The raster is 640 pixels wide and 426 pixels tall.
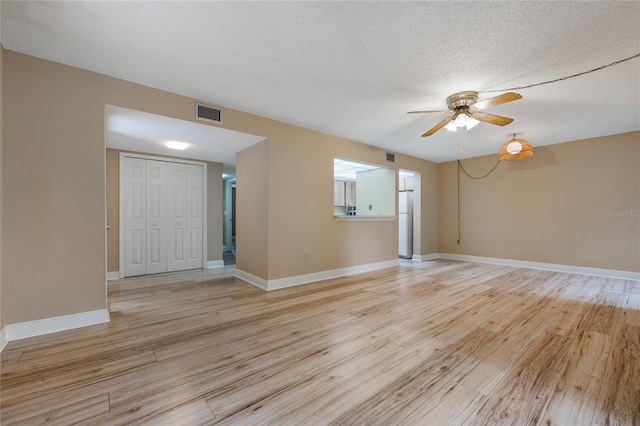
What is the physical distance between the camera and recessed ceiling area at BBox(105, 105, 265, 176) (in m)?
3.08

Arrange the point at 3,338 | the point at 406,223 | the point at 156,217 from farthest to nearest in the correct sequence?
1. the point at 406,223
2. the point at 156,217
3. the point at 3,338

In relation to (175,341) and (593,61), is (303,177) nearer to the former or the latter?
(175,341)

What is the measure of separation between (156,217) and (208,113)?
2.65 m

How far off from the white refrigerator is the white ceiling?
3489mm

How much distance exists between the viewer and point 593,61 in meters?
2.38

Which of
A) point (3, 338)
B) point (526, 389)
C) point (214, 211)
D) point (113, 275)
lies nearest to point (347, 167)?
point (214, 211)

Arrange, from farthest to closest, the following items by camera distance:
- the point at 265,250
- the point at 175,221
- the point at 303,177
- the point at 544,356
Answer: the point at 175,221 < the point at 303,177 < the point at 265,250 < the point at 544,356

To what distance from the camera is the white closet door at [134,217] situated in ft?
15.0

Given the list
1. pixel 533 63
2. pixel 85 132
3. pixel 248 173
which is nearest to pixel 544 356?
pixel 533 63

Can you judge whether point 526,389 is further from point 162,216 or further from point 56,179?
point 162,216

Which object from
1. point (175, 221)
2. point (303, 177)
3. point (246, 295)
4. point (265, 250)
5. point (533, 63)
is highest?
point (533, 63)

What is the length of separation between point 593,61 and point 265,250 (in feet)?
13.5

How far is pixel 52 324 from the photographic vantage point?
2408 millimetres

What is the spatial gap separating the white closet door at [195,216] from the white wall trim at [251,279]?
46.5 inches
